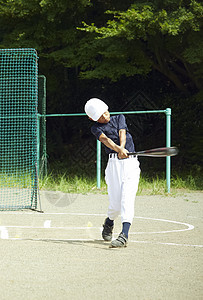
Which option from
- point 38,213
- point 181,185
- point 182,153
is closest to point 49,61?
point 182,153

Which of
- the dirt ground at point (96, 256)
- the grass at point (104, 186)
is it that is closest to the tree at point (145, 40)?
the grass at point (104, 186)

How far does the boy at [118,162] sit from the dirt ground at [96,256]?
471 mm

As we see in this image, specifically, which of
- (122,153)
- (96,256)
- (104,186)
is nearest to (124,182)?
(122,153)

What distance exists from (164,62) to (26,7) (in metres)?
4.48

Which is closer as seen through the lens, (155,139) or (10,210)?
(10,210)

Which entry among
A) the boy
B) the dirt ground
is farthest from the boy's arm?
the dirt ground

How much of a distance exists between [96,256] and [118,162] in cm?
124

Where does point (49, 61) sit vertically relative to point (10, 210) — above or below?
above

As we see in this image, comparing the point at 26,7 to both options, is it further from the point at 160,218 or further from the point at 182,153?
the point at 160,218

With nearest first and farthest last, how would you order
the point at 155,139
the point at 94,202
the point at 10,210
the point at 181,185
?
the point at 10,210
the point at 94,202
the point at 181,185
the point at 155,139

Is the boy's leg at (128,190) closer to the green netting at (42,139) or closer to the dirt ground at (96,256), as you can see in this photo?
the dirt ground at (96,256)

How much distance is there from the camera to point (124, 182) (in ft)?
23.0

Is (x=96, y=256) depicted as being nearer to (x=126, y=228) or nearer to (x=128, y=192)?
(x=126, y=228)

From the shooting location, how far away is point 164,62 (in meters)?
17.8
